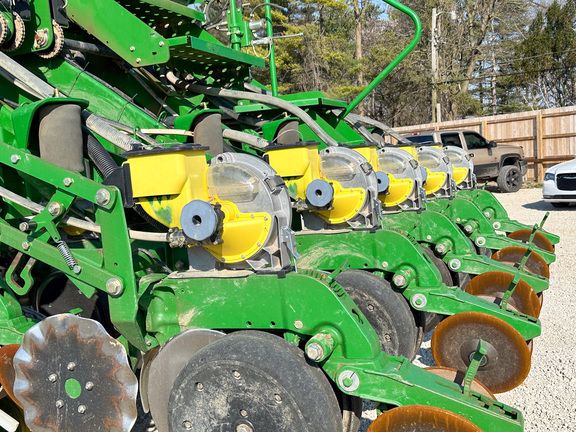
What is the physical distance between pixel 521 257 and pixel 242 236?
4.24 metres

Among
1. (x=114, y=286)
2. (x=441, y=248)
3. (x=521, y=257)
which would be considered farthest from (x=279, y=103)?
(x=521, y=257)

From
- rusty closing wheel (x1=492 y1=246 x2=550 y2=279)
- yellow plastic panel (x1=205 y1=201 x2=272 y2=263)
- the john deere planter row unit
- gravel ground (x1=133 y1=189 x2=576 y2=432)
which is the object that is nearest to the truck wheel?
gravel ground (x1=133 y1=189 x2=576 y2=432)

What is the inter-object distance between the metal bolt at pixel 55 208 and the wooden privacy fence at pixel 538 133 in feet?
58.6

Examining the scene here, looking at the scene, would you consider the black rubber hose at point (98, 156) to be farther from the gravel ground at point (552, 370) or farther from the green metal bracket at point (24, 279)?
the gravel ground at point (552, 370)

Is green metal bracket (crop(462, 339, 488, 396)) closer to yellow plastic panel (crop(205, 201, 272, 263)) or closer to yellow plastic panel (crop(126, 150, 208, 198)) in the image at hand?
yellow plastic panel (crop(205, 201, 272, 263))

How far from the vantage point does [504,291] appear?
4863 mm

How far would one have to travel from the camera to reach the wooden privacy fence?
17.9m

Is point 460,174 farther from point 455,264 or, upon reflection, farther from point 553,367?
point 553,367

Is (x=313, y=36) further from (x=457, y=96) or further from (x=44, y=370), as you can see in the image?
(x=44, y=370)

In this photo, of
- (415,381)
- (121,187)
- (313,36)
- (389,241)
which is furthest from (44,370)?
(313,36)

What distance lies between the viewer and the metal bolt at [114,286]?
2713mm

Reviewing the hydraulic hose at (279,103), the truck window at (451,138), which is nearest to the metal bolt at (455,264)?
the hydraulic hose at (279,103)

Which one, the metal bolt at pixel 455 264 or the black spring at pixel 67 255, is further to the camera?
the metal bolt at pixel 455 264

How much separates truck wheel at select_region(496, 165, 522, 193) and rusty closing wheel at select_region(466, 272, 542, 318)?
12270 mm
